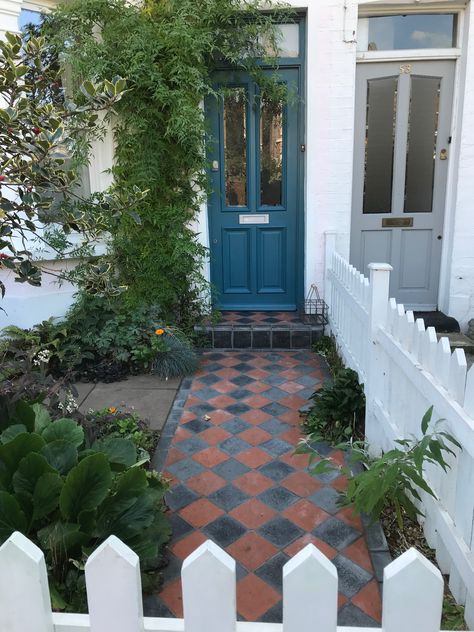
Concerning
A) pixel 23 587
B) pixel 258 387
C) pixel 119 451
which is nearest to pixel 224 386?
pixel 258 387

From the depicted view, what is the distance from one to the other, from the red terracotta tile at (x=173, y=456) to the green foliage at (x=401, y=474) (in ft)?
3.96

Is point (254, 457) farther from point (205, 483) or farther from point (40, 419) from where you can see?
point (40, 419)

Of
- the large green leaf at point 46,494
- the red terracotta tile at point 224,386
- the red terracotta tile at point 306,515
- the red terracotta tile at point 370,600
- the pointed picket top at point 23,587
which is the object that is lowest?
the red terracotta tile at point 306,515

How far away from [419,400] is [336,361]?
2.31 metres

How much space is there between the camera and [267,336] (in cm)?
509

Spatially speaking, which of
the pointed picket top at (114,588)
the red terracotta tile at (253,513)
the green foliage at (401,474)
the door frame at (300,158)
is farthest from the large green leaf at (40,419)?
the door frame at (300,158)

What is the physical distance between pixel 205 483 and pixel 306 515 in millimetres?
610

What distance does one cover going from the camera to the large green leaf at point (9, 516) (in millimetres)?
1751

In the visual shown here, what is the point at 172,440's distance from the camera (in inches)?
131

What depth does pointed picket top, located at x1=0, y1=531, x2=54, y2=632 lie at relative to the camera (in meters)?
1.08

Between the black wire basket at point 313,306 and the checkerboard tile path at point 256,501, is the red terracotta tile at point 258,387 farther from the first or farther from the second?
the black wire basket at point 313,306

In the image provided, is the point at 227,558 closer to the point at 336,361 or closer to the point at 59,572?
the point at 59,572

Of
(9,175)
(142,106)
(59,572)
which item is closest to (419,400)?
(59,572)

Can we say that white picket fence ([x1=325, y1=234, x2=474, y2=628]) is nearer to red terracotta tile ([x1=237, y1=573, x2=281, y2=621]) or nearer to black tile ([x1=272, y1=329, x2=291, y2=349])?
red terracotta tile ([x1=237, y1=573, x2=281, y2=621])
